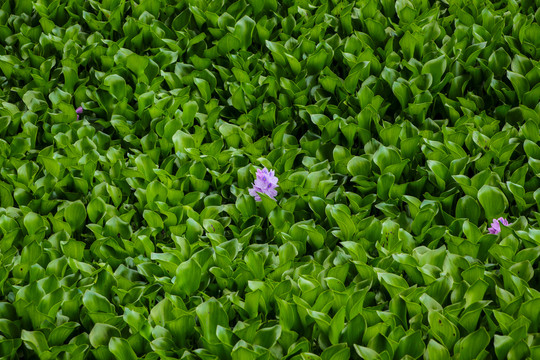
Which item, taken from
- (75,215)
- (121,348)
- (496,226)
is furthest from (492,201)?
(75,215)

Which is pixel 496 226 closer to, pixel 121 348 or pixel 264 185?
pixel 264 185

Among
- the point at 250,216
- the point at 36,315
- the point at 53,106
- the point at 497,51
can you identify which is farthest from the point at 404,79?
the point at 36,315

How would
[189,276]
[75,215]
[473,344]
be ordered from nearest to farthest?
[473,344] → [189,276] → [75,215]

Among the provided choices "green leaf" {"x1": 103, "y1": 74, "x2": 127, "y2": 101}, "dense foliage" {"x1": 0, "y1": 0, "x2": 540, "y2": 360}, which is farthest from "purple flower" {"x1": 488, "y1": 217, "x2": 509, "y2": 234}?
"green leaf" {"x1": 103, "y1": 74, "x2": 127, "y2": 101}

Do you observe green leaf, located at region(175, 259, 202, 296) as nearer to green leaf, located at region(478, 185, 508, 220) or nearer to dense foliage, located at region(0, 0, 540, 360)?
dense foliage, located at region(0, 0, 540, 360)

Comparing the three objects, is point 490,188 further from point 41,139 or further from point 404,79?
point 41,139

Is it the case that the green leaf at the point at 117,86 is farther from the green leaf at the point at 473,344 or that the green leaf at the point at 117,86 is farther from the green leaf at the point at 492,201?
the green leaf at the point at 473,344
